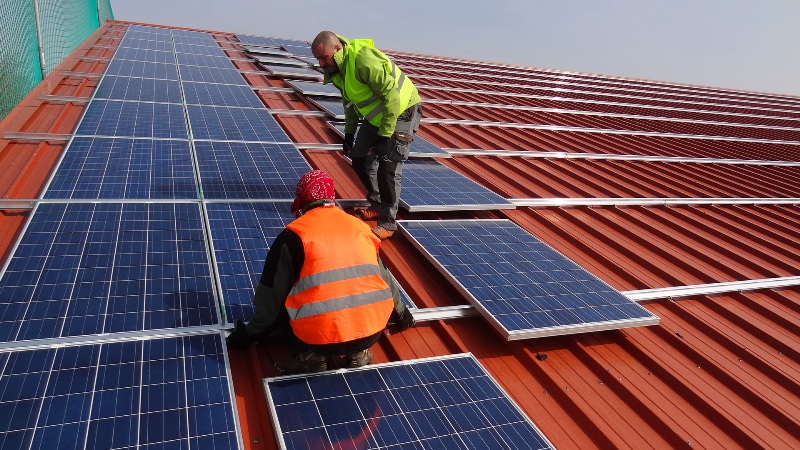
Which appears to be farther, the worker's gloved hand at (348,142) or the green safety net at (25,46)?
the green safety net at (25,46)

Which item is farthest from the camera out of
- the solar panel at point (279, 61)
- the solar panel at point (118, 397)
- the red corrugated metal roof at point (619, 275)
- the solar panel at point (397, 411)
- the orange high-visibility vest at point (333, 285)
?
the solar panel at point (279, 61)

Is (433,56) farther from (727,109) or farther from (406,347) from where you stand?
(406,347)

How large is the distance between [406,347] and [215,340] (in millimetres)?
1409

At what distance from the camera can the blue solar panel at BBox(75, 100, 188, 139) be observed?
6.57 m

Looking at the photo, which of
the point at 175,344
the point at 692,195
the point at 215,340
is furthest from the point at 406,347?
the point at 692,195

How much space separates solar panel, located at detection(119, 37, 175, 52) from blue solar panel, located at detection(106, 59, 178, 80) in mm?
2050

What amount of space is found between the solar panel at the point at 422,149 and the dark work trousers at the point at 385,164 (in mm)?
1551

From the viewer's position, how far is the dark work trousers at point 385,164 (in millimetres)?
5297

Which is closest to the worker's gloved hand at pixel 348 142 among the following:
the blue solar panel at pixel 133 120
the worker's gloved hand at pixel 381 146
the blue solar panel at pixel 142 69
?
the worker's gloved hand at pixel 381 146

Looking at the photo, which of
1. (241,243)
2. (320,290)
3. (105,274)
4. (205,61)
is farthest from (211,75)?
(320,290)

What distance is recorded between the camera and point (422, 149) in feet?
25.3

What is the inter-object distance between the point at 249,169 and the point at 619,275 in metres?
4.55

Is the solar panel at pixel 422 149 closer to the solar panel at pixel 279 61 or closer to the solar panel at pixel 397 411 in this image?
the solar panel at pixel 397 411

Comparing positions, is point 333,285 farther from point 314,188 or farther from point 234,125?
point 234,125
